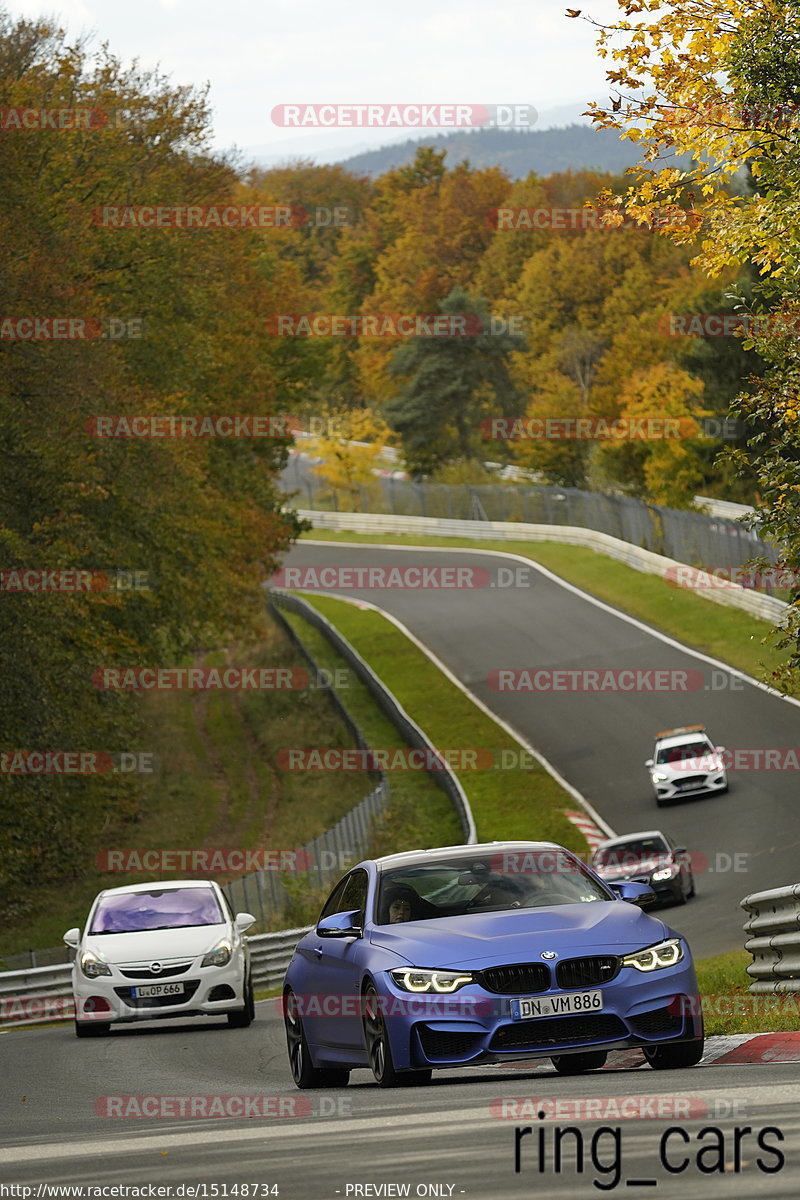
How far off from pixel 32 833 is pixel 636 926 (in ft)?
67.7

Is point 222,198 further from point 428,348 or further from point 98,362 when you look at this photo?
point 428,348

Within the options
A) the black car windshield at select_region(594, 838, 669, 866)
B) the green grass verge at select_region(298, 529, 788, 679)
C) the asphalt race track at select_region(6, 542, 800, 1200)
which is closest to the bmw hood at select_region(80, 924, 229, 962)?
the asphalt race track at select_region(6, 542, 800, 1200)

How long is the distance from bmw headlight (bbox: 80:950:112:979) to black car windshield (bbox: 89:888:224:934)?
59 cm

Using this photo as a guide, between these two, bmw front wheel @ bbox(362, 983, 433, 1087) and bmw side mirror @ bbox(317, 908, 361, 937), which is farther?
bmw side mirror @ bbox(317, 908, 361, 937)

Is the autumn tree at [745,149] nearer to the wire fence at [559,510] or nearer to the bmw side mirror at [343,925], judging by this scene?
the bmw side mirror at [343,925]

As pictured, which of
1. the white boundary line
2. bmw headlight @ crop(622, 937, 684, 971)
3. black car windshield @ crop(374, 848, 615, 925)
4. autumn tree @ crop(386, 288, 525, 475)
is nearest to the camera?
bmw headlight @ crop(622, 937, 684, 971)

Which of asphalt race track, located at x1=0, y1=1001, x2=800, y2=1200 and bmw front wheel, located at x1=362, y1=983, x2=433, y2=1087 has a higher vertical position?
asphalt race track, located at x1=0, y1=1001, x2=800, y2=1200

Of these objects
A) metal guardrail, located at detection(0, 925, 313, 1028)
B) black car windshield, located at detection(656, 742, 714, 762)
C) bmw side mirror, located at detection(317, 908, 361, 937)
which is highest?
bmw side mirror, located at detection(317, 908, 361, 937)

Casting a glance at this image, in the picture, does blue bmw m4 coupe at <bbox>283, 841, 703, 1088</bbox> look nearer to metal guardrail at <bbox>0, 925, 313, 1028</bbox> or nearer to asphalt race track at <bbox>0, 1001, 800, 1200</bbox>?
asphalt race track at <bbox>0, 1001, 800, 1200</bbox>

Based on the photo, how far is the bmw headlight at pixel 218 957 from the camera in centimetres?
1767

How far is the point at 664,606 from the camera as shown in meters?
54.8

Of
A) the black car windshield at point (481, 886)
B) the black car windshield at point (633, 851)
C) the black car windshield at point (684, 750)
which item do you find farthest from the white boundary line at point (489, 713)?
the black car windshield at point (481, 886)

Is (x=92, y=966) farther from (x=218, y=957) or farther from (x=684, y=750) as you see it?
(x=684, y=750)

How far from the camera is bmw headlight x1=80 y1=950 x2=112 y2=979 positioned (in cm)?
1778
